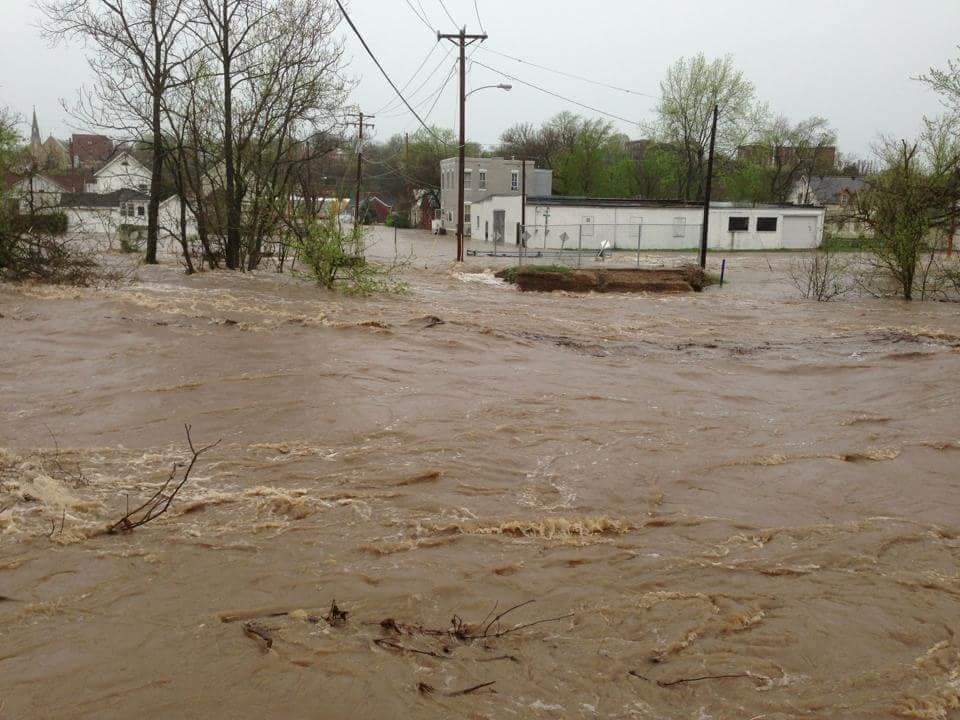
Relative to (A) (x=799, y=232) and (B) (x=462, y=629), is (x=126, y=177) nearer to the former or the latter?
(B) (x=462, y=629)

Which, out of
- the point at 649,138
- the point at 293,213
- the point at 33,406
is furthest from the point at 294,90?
the point at 649,138

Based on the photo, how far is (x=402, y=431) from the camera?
9156mm

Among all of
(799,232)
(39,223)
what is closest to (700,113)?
(799,232)

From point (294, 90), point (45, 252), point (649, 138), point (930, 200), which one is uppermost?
point (649, 138)

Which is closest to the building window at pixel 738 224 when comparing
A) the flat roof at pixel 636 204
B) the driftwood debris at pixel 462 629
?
the flat roof at pixel 636 204

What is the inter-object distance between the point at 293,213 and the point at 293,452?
56.8 ft

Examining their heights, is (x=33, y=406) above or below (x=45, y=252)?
below

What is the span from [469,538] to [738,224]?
51.3 m

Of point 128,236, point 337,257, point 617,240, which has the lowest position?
point 337,257

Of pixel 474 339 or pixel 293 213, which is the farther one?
pixel 293 213

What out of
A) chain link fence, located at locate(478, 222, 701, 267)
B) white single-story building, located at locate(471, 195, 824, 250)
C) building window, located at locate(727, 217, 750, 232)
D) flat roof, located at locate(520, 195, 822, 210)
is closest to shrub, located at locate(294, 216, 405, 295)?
chain link fence, located at locate(478, 222, 701, 267)

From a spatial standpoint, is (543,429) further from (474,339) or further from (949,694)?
(474,339)

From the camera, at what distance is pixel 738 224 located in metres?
54.0

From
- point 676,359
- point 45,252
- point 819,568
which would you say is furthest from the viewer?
point 45,252
